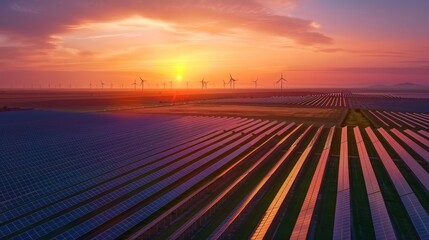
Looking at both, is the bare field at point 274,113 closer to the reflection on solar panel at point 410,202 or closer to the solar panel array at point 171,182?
the solar panel array at point 171,182

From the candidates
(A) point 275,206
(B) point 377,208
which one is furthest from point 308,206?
(B) point 377,208

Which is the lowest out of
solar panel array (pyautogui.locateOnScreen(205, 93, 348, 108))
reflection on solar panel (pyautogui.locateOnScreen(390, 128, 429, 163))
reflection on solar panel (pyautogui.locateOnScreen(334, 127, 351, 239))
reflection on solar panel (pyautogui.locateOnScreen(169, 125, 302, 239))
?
reflection on solar panel (pyautogui.locateOnScreen(169, 125, 302, 239))

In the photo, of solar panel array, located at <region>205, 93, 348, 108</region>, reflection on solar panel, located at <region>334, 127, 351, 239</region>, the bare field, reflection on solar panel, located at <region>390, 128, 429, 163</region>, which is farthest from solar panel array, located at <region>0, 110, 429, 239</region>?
solar panel array, located at <region>205, 93, 348, 108</region>

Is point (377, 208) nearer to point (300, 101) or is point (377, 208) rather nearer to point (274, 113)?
point (274, 113)

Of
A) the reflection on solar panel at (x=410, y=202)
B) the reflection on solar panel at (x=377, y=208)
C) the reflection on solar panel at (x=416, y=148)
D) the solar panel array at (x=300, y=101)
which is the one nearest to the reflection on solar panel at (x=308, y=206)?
the reflection on solar panel at (x=377, y=208)

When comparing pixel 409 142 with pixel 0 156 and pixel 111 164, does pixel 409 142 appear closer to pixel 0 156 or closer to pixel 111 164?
pixel 111 164

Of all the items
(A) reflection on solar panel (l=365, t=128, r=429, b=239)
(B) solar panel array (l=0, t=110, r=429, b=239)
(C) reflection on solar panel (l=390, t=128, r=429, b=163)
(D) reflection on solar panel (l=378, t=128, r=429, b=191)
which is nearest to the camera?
(A) reflection on solar panel (l=365, t=128, r=429, b=239)

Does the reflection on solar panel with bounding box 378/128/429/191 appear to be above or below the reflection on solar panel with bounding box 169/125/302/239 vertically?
above

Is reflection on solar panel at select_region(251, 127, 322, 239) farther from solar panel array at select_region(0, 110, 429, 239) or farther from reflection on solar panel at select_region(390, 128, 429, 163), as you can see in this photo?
reflection on solar panel at select_region(390, 128, 429, 163)
